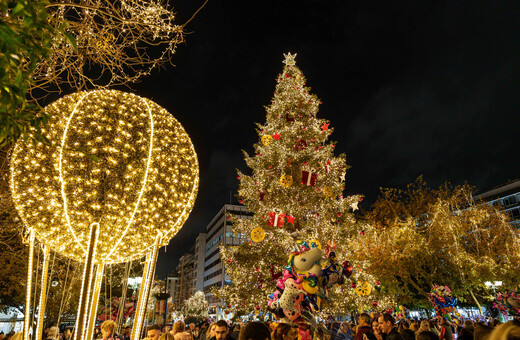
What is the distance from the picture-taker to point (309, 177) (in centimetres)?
1301

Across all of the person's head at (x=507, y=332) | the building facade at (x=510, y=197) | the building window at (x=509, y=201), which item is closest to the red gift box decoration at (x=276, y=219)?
the person's head at (x=507, y=332)

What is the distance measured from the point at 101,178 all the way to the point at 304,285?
4.40 metres

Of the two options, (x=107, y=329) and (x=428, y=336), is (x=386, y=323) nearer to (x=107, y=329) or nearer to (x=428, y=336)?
(x=428, y=336)

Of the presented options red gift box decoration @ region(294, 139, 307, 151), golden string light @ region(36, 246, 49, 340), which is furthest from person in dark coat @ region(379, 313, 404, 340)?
red gift box decoration @ region(294, 139, 307, 151)

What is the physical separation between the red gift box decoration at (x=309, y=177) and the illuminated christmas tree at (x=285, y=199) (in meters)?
0.04

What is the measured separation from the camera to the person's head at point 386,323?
5.60 m

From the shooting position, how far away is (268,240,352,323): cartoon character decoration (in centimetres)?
568

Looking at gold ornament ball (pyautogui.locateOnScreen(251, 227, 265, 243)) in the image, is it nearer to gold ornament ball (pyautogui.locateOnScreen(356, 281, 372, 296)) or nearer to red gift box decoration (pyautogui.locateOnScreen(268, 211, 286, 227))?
red gift box decoration (pyautogui.locateOnScreen(268, 211, 286, 227))

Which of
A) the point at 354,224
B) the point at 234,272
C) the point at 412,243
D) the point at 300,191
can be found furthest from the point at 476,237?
the point at 234,272

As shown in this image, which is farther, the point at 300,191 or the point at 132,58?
the point at 300,191

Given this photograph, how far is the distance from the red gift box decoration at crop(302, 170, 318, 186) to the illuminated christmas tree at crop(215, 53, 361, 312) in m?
0.04

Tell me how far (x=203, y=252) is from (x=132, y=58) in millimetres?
99831

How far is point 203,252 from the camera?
98062mm

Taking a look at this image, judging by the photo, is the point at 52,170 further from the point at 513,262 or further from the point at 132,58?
the point at 513,262
